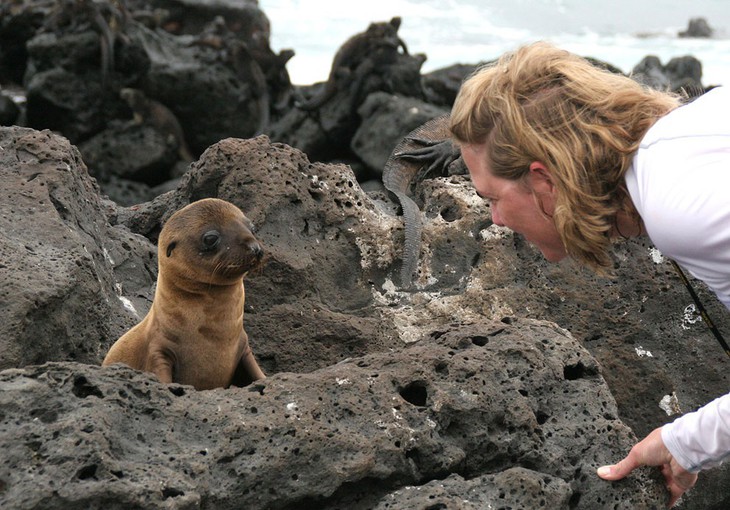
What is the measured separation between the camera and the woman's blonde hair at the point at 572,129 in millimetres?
2783

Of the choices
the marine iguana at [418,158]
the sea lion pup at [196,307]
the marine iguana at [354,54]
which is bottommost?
the marine iguana at [354,54]

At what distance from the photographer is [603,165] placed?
9.12 feet

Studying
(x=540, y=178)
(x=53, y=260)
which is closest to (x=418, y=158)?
(x=53, y=260)

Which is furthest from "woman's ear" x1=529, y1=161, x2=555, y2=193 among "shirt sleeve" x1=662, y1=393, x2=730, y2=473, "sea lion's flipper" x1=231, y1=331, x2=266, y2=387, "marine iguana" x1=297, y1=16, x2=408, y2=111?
"marine iguana" x1=297, y1=16, x2=408, y2=111

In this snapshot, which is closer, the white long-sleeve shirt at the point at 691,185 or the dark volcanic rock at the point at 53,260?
the white long-sleeve shirt at the point at 691,185

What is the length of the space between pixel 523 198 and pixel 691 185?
62 cm

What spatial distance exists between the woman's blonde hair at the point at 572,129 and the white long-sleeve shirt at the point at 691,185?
9 centimetres

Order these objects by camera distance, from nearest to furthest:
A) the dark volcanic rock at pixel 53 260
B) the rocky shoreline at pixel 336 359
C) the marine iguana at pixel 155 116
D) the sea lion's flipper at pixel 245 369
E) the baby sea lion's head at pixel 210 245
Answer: the rocky shoreline at pixel 336 359
the dark volcanic rock at pixel 53 260
the baby sea lion's head at pixel 210 245
the sea lion's flipper at pixel 245 369
the marine iguana at pixel 155 116

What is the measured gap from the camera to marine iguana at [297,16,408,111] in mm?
15234

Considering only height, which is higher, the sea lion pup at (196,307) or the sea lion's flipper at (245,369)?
the sea lion pup at (196,307)

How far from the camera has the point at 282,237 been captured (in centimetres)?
529

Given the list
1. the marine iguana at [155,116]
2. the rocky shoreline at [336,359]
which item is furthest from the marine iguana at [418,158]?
the marine iguana at [155,116]

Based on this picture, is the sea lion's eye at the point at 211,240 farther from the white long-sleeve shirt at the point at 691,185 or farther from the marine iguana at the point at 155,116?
the marine iguana at the point at 155,116

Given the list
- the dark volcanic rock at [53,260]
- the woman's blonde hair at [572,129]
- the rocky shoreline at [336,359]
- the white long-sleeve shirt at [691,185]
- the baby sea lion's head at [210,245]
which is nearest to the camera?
the white long-sleeve shirt at [691,185]
